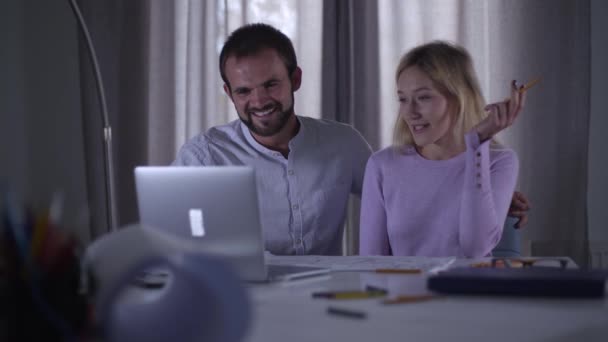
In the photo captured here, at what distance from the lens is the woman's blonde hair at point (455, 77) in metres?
2.00

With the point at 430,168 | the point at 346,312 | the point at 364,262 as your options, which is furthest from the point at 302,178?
the point at 346,312

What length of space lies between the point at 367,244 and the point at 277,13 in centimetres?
149

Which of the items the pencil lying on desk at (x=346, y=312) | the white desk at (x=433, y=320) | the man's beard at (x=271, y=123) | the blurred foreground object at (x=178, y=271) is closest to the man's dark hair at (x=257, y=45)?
the man's beard at (x=271, y=123)

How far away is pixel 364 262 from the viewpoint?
152cm

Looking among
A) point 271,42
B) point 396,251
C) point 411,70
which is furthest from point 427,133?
point 271,42

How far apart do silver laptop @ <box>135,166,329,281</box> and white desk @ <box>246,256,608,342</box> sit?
128mm

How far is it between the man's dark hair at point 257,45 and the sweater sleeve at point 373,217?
487 mm

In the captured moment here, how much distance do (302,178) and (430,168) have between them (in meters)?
0.42

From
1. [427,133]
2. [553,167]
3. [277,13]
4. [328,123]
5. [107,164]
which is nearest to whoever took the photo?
[107,164]

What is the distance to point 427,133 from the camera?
6.60 ft

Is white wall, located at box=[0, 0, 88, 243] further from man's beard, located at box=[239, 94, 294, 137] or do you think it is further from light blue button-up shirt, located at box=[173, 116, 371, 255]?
man's beard, located at box=[239, 94, 294, 137]

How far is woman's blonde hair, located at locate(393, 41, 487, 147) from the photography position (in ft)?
6.57

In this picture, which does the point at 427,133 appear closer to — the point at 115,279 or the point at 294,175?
the point at 294,175

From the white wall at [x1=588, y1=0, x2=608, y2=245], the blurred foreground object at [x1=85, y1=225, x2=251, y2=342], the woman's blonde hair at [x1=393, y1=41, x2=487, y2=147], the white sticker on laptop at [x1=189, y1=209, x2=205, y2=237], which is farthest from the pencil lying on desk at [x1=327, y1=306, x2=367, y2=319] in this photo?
the white wall at [x1=588, y1=0, x2=608, y2=245]
